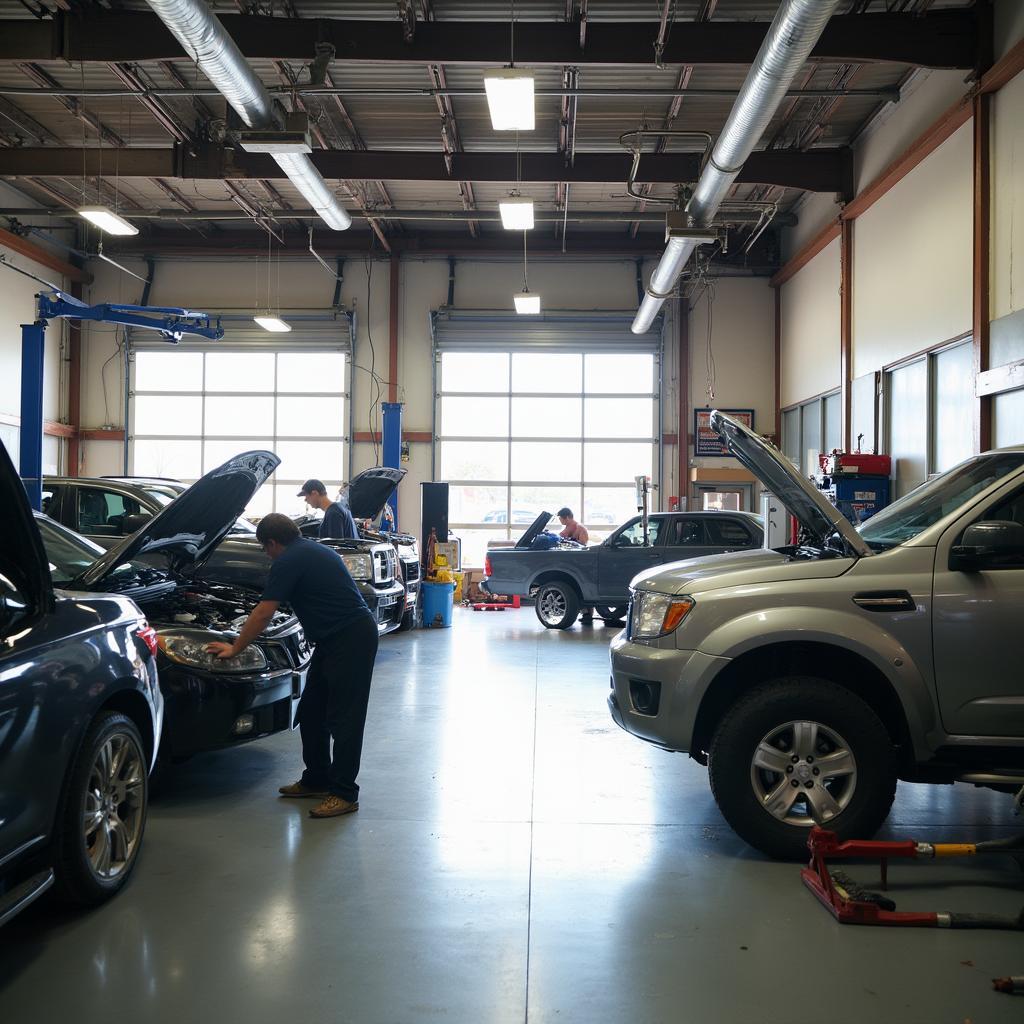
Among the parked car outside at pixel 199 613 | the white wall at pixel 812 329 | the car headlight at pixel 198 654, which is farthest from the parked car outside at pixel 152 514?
the white wall at pixel 812 329

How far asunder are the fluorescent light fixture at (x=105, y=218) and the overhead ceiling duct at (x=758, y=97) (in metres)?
7.31

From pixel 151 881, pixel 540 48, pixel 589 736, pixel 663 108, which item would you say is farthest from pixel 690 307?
pixel 151 881

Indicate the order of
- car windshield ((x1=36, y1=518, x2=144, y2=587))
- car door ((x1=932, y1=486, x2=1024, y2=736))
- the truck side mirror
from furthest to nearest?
car windshield ((x1=36, y1=518, x2=144, y2=587)) < car door ((x1=932, y1=486, x2=1024, y2=736)) < the truck side mirror

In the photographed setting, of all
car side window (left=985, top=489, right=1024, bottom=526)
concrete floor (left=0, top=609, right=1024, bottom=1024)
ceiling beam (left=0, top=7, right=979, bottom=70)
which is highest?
ceiling beam (left=0, top=7, right=979, bottom=70)

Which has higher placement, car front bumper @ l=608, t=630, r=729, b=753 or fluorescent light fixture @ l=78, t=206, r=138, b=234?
fluorescent light fixture @ l=78, t=206, r=138, b=234

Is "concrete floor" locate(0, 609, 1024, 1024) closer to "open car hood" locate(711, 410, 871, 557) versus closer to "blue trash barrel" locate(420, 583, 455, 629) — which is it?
"open car hood" locate(711, 410, 871, 557)

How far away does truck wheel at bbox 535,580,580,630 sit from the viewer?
12.9 m

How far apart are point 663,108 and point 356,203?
619cm

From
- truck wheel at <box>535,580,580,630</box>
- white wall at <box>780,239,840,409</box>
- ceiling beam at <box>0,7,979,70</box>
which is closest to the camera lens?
ceiling beam at <box>0,7,979,70</box>

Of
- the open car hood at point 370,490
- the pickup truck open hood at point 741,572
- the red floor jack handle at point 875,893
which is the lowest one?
the red floor jack handle at point 875,893

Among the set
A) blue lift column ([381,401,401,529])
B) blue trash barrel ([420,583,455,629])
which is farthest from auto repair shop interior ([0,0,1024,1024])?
blue lift column ([381,401,401,529])

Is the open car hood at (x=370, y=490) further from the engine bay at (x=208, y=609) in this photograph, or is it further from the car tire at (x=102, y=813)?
the car tire at (x=102, y=813)

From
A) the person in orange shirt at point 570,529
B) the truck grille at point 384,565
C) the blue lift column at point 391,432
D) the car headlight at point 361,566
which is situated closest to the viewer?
the car headlight at point 361,566

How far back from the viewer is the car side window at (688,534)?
1223 cm
